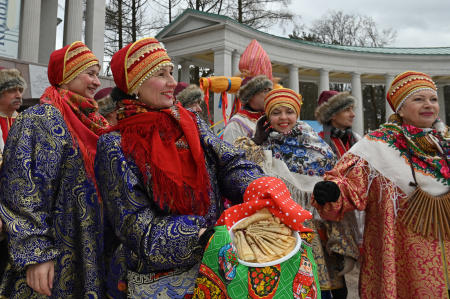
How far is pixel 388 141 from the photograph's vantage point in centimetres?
278

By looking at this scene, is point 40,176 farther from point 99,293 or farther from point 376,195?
point 376,195

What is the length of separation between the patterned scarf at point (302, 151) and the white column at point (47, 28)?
16996mm

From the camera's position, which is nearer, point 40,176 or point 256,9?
point 40,176

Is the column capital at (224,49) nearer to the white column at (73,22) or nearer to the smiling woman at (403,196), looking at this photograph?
the white column at (73,22)

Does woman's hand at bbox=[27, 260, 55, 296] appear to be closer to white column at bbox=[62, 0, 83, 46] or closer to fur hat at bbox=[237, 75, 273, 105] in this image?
fur hat at bbox=[237, 75, 273, 105]

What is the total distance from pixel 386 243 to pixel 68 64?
2672 mm

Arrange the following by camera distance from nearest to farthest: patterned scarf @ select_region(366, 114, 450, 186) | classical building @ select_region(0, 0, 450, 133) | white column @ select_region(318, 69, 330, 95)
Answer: patterned scarf @ select_region(366, 114, 450, 186) → classical building @ select_region(0, 0, 450, 133) → white column @ select_region(318, 69, 330, 95)

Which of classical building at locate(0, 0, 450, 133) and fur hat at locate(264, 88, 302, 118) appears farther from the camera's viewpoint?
classical building at locate(0, 0, 450, 133)

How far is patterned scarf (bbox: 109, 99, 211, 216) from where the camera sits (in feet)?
5.75

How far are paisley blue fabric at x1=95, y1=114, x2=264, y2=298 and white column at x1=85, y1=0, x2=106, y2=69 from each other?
15747 mm

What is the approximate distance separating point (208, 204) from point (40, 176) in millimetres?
976

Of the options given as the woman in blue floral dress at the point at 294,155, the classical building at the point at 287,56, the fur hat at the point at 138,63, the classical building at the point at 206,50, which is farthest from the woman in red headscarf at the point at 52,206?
the classical building at the point at 287,56

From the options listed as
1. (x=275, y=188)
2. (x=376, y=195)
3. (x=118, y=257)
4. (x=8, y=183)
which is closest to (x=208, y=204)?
(x=275, y=188)

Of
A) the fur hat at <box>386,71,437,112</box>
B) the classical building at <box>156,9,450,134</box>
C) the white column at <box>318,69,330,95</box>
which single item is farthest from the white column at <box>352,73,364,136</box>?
the fur hat at <box>386,71,437,112</box>
